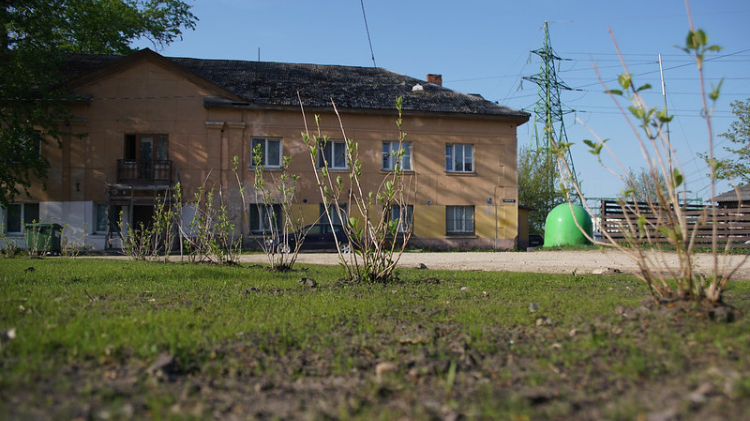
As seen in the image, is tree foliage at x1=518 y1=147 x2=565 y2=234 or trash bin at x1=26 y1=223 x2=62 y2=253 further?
tree foliage at x1=518 y1=147 x2=565 y2=234

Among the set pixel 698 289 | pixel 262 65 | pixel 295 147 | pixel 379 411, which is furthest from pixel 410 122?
pixel 379 411

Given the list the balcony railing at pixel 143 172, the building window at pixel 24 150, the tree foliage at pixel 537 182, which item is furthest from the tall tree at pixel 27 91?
the tree foliage at pixel 537 182

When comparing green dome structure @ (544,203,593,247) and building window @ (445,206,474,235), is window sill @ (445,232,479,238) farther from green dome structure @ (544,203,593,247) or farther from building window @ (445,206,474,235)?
green dome structure @ (544,203,593,247)

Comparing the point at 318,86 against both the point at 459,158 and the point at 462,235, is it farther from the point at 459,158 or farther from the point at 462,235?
the point at 462,235

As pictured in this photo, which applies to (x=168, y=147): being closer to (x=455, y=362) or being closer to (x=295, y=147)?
(x=295, y=147)

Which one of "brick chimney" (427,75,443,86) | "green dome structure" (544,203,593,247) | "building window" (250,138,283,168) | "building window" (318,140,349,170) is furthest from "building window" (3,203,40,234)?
"green dome structure" (544,203,593,247)

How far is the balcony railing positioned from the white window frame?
12710mm

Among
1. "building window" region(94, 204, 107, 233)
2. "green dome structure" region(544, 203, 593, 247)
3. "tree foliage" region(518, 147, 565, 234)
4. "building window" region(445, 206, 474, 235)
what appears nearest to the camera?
"building window" region(94, 204, 107, 233)

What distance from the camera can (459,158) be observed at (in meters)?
29.4

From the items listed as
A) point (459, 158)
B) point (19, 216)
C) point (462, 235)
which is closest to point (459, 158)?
point (459, 158)

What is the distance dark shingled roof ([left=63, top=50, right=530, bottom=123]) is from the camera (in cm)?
2736

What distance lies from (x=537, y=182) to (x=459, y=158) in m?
14.4

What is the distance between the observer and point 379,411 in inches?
121

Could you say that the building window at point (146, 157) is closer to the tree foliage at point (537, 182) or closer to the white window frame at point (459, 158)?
the white window frame at point (459, 158)
